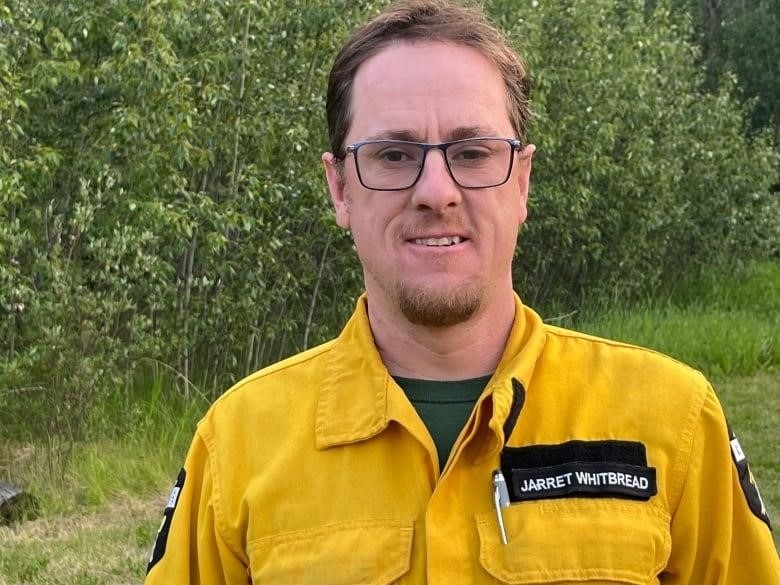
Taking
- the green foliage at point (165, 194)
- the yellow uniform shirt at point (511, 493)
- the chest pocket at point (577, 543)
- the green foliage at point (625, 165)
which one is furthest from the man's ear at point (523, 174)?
the green foliage at point (625, 165)

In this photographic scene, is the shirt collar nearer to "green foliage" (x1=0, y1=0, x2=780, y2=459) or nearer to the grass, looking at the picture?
the grass

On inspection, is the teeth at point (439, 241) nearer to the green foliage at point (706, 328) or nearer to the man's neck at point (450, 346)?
the man's neck at point (450, 346)

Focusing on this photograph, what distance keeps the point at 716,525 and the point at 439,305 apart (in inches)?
24.8

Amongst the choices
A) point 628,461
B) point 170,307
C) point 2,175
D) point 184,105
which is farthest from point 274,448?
point 170,307

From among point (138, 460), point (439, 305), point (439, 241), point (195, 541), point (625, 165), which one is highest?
point (439, 241)

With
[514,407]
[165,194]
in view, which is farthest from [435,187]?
[165,194]

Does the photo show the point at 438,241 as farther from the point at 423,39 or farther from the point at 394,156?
the point at 423,39

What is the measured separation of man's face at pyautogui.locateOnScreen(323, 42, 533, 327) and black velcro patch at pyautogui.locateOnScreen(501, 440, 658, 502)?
29 cm

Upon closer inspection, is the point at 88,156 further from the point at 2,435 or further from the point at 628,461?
the point at 628,461

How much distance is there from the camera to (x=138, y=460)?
6293 mm

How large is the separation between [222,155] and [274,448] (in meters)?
5.95

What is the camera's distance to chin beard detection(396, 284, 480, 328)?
1.87 meters

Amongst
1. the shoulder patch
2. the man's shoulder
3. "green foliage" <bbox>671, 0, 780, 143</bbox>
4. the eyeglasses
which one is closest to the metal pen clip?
the man's shoulder

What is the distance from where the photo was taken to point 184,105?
6.62m
